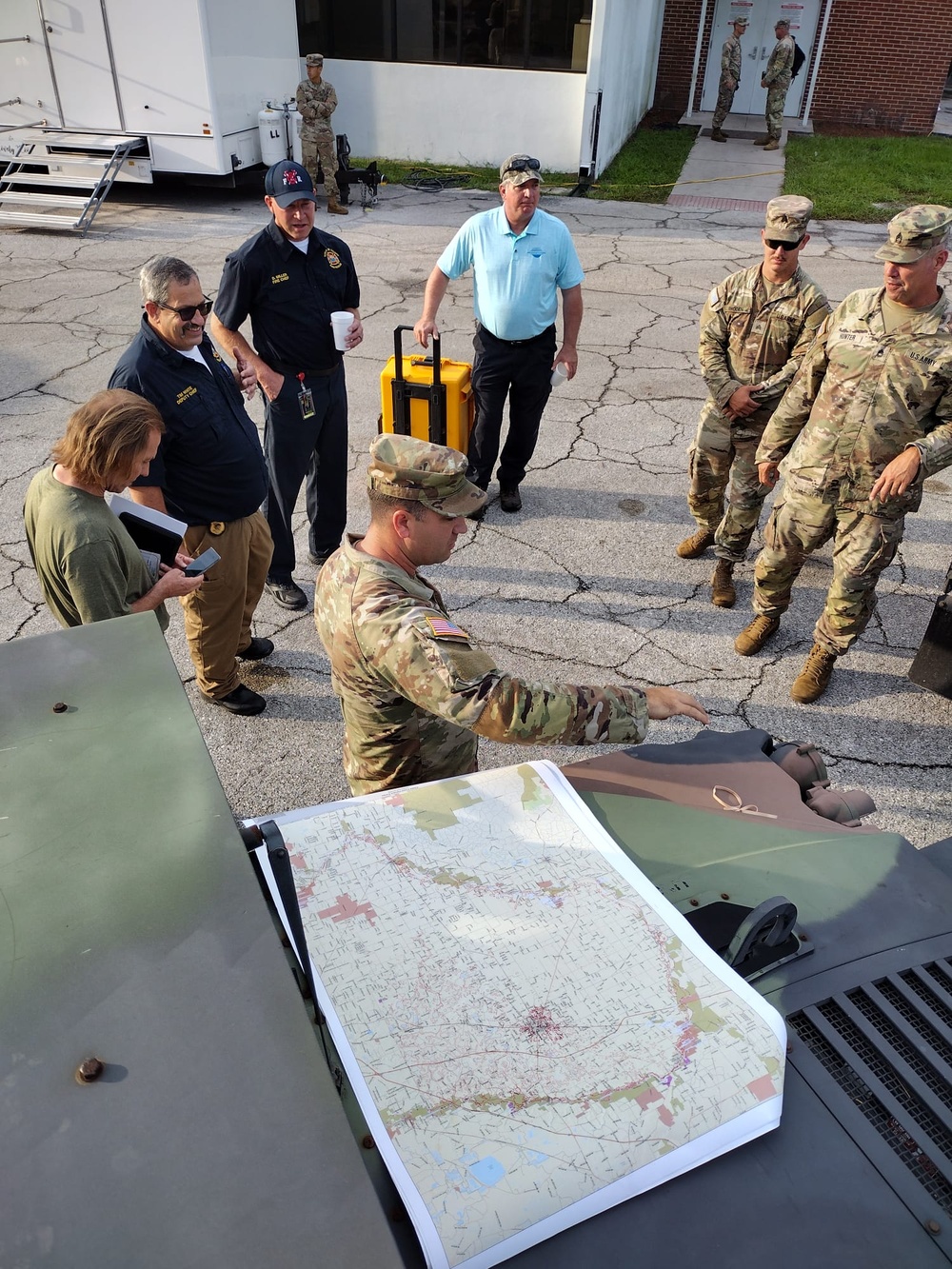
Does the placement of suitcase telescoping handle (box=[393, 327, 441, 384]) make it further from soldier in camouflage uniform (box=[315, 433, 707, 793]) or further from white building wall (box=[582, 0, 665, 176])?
white building wall (box=[582, 0, 665, 176])

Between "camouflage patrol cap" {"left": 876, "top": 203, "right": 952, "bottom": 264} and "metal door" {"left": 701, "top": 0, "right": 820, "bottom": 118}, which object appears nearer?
"camouflage patrol cap" {"left": 876, "top": 203, "right": 952, "bottom": 264}

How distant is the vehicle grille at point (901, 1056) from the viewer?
126cm

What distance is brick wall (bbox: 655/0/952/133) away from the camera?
1636 cm

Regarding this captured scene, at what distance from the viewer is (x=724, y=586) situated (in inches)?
187

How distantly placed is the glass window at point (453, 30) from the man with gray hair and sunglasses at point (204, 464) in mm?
12082

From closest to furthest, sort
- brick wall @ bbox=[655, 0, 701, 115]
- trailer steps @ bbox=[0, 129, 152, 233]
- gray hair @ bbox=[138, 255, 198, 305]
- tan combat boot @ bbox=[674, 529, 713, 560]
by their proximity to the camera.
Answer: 1. gray hair @ bbox=[138, 255, 198, 305]
2. tan combat boot @ bbox=[674, 529, 713, 560]
3. trailer steps @ bbox=[0, 129, 152, 233]
4. brick wall @ bbox=[655, 0, 701, 115]

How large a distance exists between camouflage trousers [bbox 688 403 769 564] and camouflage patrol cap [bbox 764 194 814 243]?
33.7 inches

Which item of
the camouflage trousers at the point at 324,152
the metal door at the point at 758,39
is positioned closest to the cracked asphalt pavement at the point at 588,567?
the camouflage trousers at the point at 324,152

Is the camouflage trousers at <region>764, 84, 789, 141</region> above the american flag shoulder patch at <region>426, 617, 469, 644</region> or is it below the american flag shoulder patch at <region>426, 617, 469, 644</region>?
below

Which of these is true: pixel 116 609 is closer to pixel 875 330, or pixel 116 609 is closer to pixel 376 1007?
pixel 376 1007

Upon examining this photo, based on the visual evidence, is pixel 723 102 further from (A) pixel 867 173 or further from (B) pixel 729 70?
(A) pixel 867 173

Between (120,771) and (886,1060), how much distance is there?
1193 millimetres

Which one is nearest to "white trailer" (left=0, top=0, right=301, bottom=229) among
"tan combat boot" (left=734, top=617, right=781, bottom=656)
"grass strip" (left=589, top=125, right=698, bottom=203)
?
"grass strip" (left=589, top=125, right=698, bottom=203)

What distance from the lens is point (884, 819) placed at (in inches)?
139
